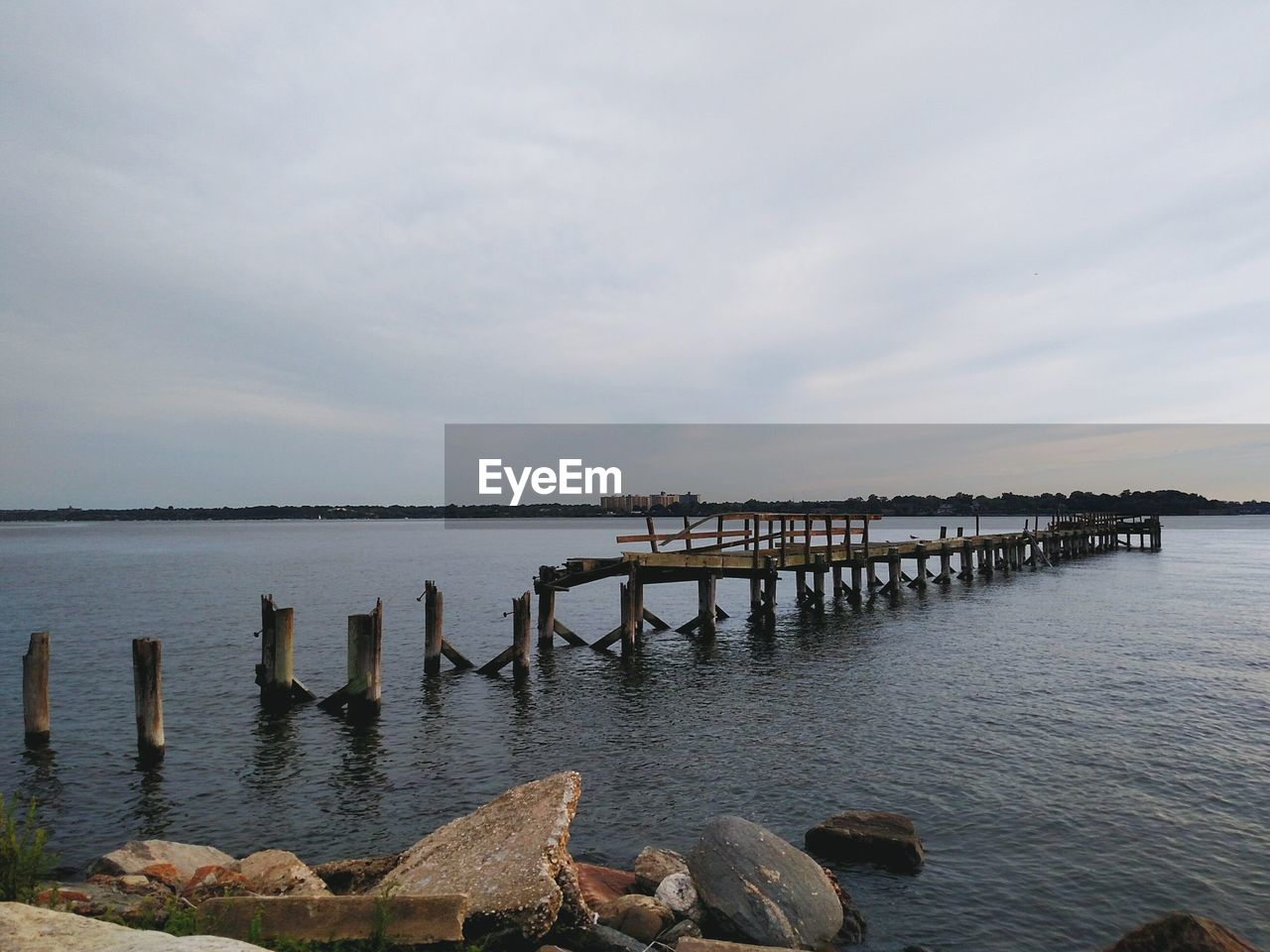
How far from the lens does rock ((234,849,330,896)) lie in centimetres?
704

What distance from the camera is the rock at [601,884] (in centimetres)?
747

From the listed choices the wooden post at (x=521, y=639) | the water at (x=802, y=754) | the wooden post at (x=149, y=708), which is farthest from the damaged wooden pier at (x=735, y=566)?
the wooden post at (x=149, y=708)

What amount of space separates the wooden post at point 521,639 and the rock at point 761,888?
12460 mm

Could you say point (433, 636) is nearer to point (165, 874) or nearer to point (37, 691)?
point (37, 691)

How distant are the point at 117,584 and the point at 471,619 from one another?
32786 millimetres

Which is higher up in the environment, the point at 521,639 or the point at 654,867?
the point at 521,639

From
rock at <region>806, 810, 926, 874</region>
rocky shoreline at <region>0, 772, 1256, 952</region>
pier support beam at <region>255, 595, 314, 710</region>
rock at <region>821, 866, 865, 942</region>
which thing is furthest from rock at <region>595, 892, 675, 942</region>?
pier support beam at <region>255, 595, 314, 710</region>

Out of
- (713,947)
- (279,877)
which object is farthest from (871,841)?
(279,877)

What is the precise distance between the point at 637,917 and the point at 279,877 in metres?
3.45

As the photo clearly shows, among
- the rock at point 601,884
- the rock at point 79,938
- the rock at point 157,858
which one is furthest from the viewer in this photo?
the rock at point 157,858

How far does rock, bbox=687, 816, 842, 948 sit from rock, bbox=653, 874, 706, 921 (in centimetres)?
15

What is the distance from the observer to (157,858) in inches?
334

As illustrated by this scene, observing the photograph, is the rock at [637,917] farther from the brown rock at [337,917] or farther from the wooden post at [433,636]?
the wooden post at [433,636]

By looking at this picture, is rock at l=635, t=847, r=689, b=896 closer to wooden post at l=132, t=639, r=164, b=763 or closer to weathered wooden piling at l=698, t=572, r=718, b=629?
wooden post at l=132, t=639, r=164, b=763
